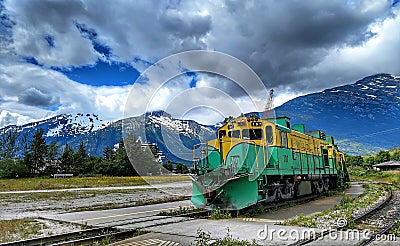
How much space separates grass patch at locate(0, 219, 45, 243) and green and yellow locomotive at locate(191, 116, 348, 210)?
5.08 metres

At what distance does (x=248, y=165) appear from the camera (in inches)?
435

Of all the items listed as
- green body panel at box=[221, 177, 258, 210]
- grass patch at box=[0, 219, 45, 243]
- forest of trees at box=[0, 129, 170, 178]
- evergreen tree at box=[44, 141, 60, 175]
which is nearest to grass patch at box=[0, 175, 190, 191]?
green body panel at box=[221, 177, 258, 210]

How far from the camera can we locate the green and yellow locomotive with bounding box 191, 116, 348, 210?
1090 cm

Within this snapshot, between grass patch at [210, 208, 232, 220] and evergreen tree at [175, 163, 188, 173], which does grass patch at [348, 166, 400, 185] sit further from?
evergreen tree at [175, 163, 188, 173]

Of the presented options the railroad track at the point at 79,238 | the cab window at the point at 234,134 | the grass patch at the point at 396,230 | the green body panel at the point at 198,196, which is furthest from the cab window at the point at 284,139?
the railroad track at the point at 79,238

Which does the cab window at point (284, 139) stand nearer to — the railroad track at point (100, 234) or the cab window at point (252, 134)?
the cab window at point (252, 134)

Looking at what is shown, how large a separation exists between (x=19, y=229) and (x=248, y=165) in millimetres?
7273

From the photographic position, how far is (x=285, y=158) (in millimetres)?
13344

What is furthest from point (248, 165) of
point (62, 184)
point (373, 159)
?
point (373, 159)

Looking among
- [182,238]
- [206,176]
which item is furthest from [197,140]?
[182,238]

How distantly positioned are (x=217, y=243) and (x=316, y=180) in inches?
532

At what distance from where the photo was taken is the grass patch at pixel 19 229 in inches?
317

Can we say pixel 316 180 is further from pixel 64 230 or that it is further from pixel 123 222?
pixel 64 230

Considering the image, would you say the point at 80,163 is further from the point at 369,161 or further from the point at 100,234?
the point at 100,234
